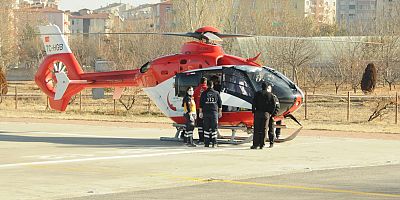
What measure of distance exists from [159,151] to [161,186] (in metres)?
7.47

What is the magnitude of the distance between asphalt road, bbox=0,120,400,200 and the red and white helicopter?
1.05 m

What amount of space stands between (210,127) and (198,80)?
6.48 ft

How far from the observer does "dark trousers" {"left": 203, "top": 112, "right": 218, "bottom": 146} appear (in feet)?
82.6

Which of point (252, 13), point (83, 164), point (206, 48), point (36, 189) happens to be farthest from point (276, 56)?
point (36, 189)

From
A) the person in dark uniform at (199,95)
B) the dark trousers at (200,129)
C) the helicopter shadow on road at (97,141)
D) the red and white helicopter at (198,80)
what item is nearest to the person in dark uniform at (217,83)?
the red and white helicopter at (198,80)

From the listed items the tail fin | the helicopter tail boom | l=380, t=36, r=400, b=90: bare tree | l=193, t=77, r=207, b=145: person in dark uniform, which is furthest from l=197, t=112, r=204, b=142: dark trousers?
l=380, t=36, r=400, b=90: bare tree

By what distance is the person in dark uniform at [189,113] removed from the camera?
25.8 metres

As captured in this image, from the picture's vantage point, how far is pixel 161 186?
17172mm

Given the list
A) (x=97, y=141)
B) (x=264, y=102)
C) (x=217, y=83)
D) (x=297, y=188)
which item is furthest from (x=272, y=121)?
(x=297, y=188)

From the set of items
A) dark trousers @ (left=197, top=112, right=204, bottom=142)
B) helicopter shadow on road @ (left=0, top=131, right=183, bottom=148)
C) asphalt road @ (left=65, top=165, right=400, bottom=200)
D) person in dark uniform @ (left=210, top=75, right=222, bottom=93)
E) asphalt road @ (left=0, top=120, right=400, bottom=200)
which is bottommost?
helicopter shadow on road @ (left=0, top=131, right=183, bottom=148)

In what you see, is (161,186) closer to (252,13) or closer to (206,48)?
(206,48)

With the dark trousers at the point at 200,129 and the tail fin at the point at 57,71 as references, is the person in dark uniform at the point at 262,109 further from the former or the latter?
the tail fin at the point at 57,71

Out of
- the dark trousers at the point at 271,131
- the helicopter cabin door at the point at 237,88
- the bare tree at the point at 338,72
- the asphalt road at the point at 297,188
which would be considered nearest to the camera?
the asphalt road at the point at 297,188

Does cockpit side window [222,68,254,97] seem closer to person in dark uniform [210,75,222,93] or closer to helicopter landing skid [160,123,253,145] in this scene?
person in dark uniform [210,75,222,93]
